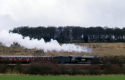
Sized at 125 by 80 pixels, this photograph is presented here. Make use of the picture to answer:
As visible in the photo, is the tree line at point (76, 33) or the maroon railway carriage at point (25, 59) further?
the tree line at point (76, 33)

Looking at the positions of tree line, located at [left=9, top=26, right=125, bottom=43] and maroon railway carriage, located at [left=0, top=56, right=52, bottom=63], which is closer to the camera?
maroon railway carriage, located at [left=0, top=56, right=52, bottom=63]

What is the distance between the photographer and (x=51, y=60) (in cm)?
4234

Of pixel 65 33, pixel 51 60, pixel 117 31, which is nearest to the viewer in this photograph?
pixel 51 60

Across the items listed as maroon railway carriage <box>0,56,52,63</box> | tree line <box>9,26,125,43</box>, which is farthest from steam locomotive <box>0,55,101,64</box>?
tree line <box>9,26,125,43</box>

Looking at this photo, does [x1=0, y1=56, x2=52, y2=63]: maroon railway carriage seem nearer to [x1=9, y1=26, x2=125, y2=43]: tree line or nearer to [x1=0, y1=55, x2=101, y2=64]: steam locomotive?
[x1=0, y1=55, x2=101, y2=64]: steam locomotive

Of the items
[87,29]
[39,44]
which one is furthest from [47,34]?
[39,44]

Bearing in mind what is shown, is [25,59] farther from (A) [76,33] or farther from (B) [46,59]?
(A) [76,33]

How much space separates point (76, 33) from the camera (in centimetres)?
9331

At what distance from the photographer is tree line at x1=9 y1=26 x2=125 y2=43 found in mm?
82625

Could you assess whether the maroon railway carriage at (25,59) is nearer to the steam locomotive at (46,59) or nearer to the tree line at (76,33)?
the steam locomotive at (46,59)

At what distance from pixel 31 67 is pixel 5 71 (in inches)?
238

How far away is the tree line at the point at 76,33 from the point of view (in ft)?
271

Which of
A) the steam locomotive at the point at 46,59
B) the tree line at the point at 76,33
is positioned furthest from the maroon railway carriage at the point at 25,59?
the tree line at the point at 76,33

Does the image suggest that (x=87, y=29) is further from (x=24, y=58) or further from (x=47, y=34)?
(x=24, y=58)
